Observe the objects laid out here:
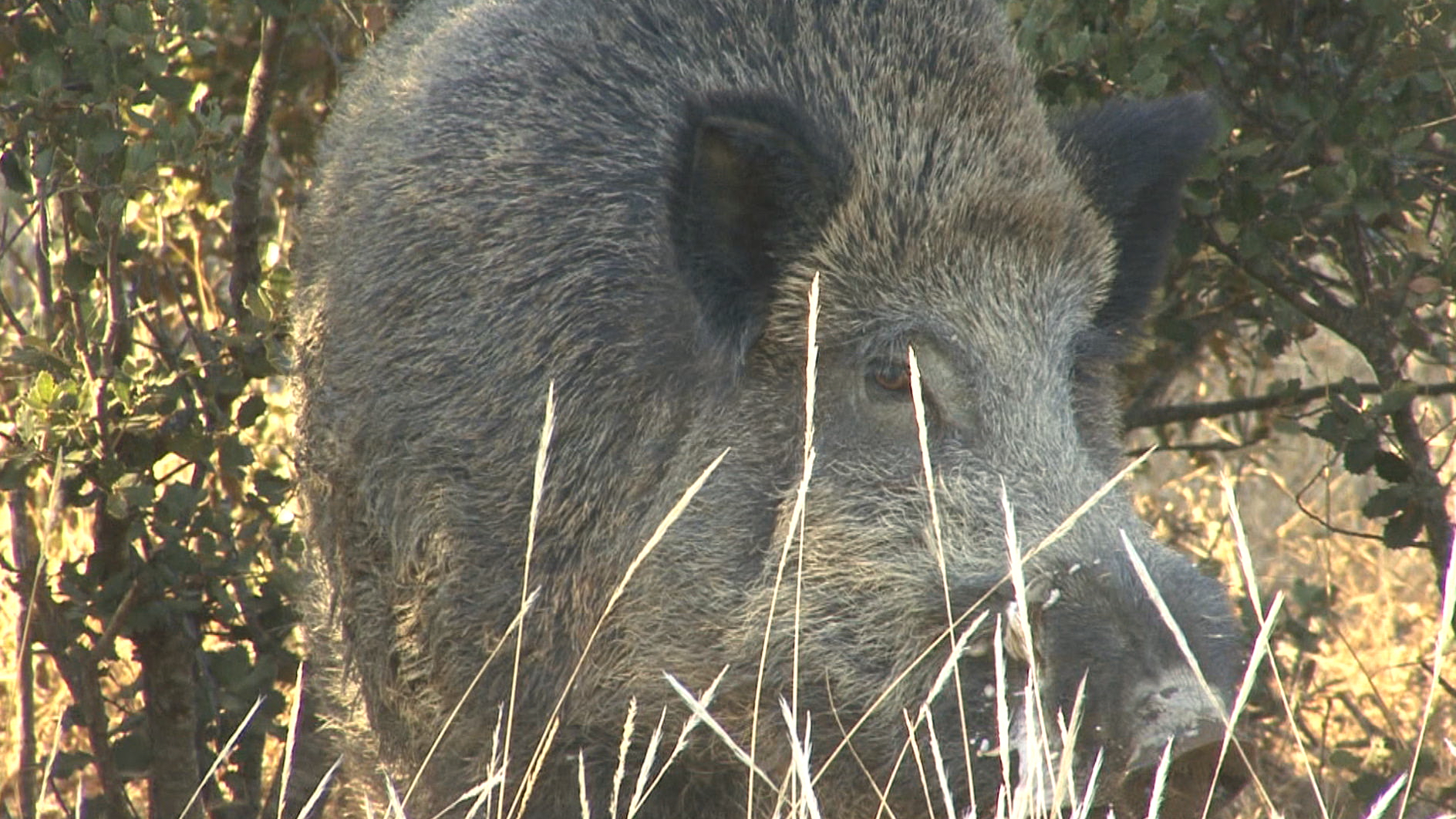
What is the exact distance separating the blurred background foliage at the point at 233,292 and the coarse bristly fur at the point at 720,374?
45 centimetres

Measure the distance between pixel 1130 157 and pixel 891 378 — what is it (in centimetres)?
79

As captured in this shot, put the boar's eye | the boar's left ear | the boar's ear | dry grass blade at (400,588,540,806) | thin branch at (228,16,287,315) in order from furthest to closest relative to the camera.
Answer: thin branch at (228,16,287,315) → the boar's left ear → the boar's eye → the boar's ear → dry grass blade at (400,588,540,806)

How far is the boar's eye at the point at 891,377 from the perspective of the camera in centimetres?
330

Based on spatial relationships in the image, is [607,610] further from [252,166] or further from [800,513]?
[252,166]

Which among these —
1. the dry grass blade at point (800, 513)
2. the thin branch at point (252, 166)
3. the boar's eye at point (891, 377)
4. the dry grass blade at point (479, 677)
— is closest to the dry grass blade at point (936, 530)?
the boar's eye at point (891, 377)

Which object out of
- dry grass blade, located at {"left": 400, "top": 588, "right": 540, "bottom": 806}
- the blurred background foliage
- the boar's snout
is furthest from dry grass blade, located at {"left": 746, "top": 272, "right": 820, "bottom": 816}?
the blurred background foliage

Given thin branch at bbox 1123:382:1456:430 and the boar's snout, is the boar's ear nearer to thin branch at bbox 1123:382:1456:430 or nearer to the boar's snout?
the boar's snout

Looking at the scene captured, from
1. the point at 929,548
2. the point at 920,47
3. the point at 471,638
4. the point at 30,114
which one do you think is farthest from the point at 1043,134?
the point at 30,114

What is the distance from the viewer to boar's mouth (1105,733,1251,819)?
8.62 feet

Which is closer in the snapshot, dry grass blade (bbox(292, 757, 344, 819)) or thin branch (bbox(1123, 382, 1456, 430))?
dry grass blade (bbox(292, 757, 344, 819))

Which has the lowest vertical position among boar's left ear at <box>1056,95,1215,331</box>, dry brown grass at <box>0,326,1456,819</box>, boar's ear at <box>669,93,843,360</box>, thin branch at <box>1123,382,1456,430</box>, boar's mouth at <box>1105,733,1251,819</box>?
dry brown grass at <box>0,326,1456,819</box>

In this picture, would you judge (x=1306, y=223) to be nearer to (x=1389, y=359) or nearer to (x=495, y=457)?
(x=1389, y=359)

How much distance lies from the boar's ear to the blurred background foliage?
100 centimetres

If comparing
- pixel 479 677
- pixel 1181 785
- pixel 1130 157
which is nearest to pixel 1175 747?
pixel 1181 785
